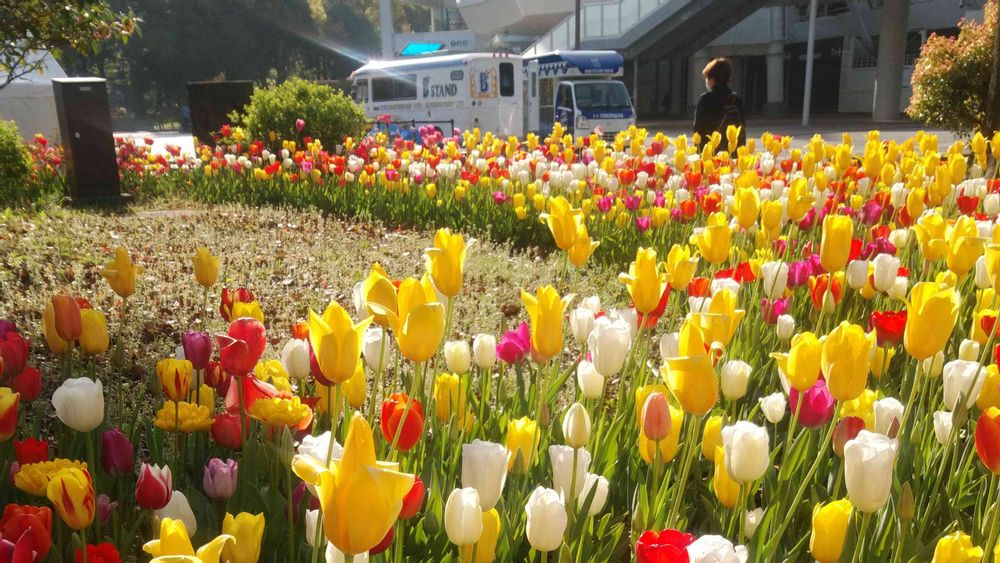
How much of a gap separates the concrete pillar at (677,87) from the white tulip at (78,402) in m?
40.4

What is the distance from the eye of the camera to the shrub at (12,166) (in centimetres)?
930

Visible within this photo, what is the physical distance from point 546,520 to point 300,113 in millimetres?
10689

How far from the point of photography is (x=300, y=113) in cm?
1134

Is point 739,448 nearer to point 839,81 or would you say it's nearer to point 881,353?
point 881,353

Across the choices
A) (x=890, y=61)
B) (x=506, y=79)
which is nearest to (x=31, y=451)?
(x=506, y=79)

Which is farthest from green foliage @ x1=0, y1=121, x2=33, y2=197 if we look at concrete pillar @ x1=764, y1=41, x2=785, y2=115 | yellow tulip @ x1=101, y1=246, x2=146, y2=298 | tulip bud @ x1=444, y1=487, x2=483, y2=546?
concrete pillar @ x1=764, y1=41, x2=785, y2=115

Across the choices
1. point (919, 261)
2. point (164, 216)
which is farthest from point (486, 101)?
point (919, 261)

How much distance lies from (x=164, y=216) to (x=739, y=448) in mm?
7497

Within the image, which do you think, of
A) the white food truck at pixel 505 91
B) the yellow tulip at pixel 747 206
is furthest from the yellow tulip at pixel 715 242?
the white food truck at pixel 505 91

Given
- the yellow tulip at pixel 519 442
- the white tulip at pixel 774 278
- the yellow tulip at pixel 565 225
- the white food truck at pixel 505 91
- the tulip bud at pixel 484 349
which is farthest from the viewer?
the white food truck at pixel 505 91

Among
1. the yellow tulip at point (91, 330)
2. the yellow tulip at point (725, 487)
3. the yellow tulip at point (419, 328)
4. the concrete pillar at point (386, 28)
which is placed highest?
the concrete pillar at point (386, 28)

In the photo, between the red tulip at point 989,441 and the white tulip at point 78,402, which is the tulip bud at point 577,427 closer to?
the red tulip at point 989,441

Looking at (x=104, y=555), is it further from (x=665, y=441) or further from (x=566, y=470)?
(x=665, y=441)

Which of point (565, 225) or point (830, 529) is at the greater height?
point (565, 225)
